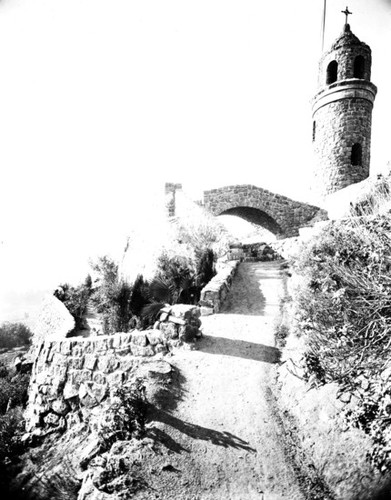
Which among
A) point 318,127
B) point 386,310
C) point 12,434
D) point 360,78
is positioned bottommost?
point 12,434

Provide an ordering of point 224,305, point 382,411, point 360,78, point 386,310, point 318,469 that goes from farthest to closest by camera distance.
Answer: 1. point 360,78
2. point 224,305
3. point 386,310
4. point 318,469
5. point 382,411

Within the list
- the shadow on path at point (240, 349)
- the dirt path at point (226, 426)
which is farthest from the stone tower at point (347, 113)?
the shadow on path at point (240, 349)

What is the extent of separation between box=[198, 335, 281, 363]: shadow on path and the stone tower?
40.6 feet

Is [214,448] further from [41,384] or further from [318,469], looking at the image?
[41,384]

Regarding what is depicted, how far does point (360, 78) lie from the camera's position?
15594 millimetres

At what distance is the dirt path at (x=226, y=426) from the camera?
3189 millimetres

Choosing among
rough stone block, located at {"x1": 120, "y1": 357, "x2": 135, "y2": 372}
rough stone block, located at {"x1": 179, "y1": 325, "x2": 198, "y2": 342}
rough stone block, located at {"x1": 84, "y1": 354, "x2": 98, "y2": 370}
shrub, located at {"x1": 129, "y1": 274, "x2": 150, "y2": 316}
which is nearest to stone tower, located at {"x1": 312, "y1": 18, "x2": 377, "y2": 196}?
shrub, located at {"x1": 129, "y1": 274, "x2": 150, "y2": 316}

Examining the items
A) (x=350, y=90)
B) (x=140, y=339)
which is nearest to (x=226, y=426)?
(x=140, y=339)

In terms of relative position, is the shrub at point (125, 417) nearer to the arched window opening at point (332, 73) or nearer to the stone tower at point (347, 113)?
the stone tower at point (347, 113)

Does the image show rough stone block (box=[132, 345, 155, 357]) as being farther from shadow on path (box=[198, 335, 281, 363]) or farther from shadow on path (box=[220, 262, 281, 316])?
shadow on path (box=[220, 262, 281, 316])

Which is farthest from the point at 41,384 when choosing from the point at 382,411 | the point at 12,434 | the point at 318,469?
→ the point at 382,411

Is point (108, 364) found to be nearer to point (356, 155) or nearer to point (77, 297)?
point (77, 297)

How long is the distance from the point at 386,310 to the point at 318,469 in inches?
70.5

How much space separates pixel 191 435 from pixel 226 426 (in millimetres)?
440
